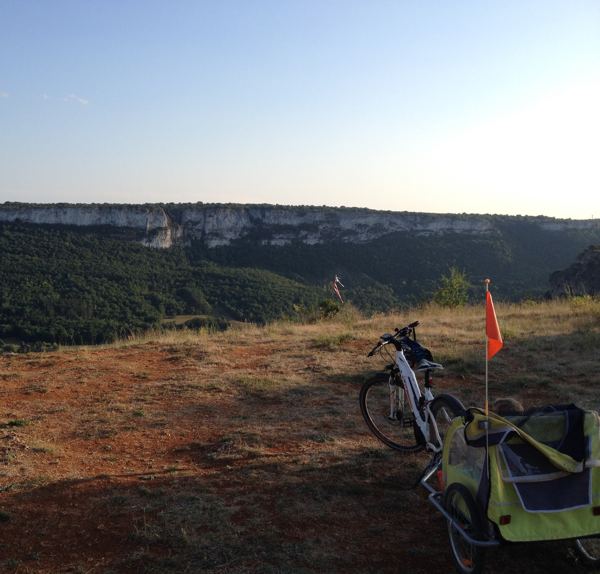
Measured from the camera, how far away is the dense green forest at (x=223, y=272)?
107 feet

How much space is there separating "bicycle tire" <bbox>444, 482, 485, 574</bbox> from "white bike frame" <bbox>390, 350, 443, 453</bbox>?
2.54 ft

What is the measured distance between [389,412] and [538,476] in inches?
99.4

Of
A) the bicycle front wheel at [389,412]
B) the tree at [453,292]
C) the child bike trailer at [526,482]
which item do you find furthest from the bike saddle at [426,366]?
the tree at [453,292]

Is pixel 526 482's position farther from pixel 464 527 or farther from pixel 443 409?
pixel 443 409

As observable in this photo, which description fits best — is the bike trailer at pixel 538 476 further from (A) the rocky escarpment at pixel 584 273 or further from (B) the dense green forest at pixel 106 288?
(A) the rocky escarpment at pixel 584 273

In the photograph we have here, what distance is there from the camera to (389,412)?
207 inches

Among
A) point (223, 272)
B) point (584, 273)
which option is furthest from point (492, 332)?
point (223, 272)

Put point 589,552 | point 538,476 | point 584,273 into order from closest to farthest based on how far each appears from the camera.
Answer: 1. point 538,476
2. point 589,552
3. point 584,273

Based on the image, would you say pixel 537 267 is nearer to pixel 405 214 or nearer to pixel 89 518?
pixel 405 214

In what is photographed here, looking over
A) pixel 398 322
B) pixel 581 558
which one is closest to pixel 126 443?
pixel 581 558

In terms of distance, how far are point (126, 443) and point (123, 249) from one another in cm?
5369

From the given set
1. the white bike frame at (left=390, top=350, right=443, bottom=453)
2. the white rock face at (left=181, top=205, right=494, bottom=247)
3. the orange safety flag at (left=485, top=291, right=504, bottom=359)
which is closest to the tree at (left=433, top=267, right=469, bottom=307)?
the white bike frame at (left=390, top=350, right=443, bottom=453)

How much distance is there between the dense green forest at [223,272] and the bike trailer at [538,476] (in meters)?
22.1

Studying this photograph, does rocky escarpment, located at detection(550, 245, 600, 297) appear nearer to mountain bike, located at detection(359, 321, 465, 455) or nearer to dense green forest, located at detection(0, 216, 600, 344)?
dense green forest, located at detection(0, 216, 600, 344)
